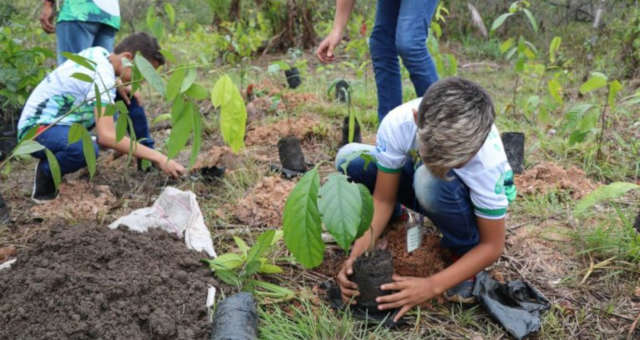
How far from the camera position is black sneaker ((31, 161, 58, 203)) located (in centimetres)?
212

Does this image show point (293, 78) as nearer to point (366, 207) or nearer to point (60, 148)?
point (60, 148)

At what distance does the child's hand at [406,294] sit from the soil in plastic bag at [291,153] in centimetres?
104

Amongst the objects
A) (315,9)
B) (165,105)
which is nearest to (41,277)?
(165,105)

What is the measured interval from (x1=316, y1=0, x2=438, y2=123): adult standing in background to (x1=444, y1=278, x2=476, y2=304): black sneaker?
38.7 inches

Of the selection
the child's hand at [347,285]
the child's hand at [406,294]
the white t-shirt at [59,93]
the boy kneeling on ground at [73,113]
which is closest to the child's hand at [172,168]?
the boy kneeling on ground at [73,113]

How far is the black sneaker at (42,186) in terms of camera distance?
212cm

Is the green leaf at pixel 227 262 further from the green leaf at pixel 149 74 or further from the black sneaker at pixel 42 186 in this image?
the black sneaker at pixel 42 186

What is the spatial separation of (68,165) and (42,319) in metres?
1.14

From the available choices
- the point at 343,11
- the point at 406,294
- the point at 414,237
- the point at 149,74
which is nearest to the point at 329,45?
the point at 343,11

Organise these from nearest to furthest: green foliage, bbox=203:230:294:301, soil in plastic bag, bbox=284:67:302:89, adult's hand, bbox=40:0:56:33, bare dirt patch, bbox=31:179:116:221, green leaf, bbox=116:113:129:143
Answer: green leaf, bbox=116:113:129:143
green foliage, bbox=203:230:294:301
bare dirt patch, bbox=31:179:116:221
adult's hand, bbox=40:0:56:33
soil in plastic bag, bbox=284:67:302:89

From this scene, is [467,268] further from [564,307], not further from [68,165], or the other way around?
[68,165]

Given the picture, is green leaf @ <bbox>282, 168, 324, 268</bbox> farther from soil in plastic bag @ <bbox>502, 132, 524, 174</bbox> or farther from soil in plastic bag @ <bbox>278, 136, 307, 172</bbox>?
soil in plastic bag @ <bbox>502, 132, 524, 174</bbox>

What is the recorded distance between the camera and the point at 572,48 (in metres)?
5.02

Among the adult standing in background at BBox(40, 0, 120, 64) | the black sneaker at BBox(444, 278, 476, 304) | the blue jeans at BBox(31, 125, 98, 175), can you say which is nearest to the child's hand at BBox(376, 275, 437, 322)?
the black sneaker at BBox(444, 278, 476, 304)
